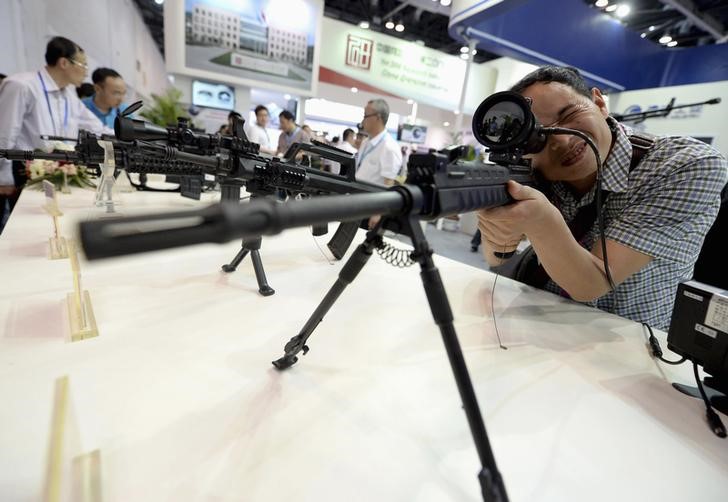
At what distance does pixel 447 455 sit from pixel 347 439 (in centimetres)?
15

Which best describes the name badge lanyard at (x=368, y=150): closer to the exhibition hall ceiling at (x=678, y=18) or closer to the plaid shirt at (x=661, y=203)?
the plaid shirt at (x=661, y=203)

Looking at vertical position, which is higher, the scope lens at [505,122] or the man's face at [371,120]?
the man's face at [371,120]

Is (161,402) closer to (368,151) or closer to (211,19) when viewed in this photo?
(368,151)

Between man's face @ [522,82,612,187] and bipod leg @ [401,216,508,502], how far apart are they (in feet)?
2.28

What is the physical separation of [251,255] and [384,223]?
73 centimetres

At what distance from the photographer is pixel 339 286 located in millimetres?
552

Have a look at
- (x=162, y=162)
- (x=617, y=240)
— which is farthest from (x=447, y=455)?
(x=162, y=162)

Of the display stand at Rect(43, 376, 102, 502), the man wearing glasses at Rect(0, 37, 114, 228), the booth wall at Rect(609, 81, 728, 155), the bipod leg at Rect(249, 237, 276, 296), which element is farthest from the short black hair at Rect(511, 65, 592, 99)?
the booth wall at Rect(609, 81, 728, 155)

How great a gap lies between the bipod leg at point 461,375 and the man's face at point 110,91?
3.33m

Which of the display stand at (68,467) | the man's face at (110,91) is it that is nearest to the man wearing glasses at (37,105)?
the man's face at (110,91)

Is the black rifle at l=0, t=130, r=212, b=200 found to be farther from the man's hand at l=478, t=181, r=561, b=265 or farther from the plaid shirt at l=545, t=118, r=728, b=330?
the plaid shirt at l=545, t=118, r=728, b=330

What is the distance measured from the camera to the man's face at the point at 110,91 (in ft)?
8.83

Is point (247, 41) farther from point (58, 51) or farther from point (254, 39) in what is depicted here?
point (58, 51)

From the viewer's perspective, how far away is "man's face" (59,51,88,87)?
2100 mm
